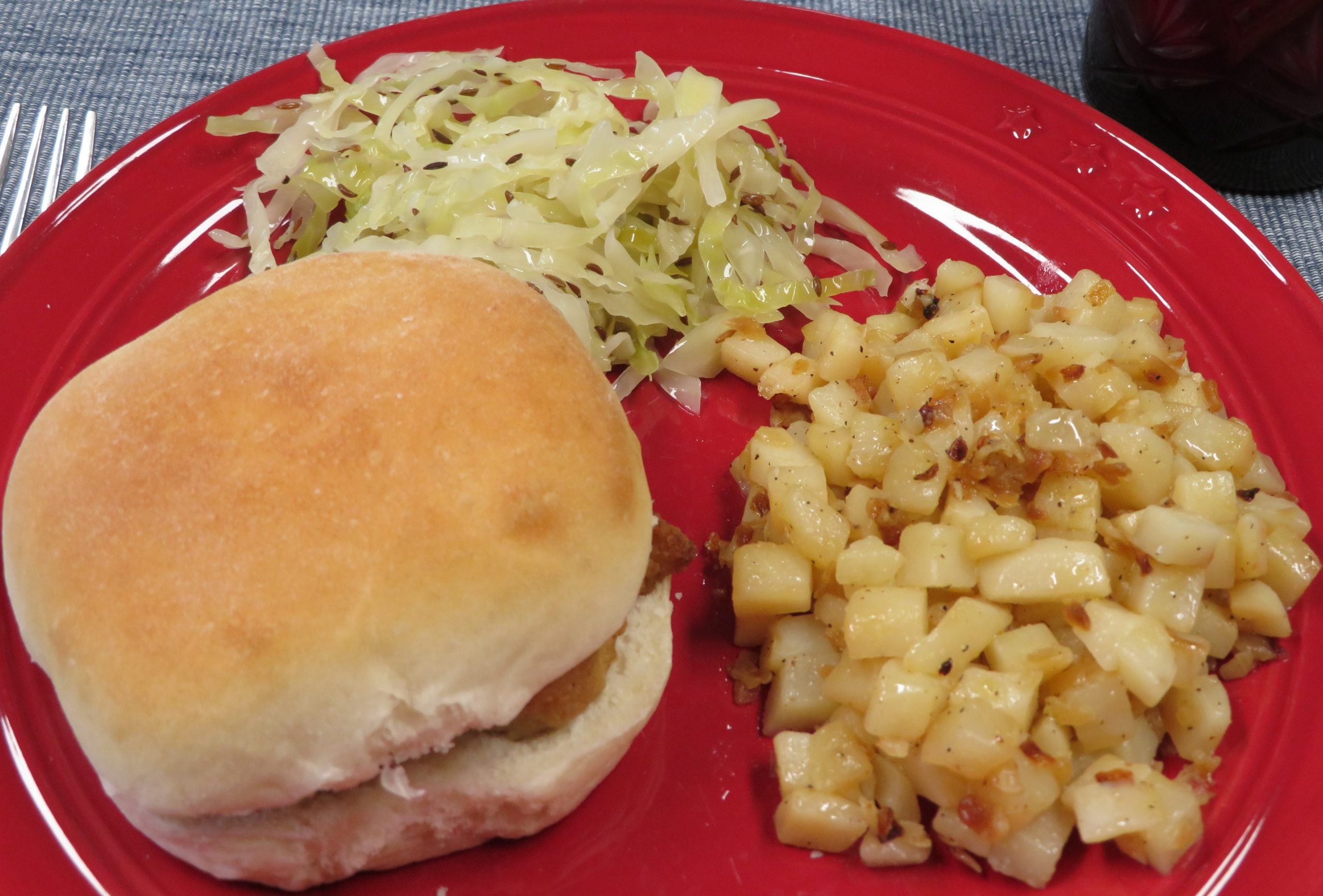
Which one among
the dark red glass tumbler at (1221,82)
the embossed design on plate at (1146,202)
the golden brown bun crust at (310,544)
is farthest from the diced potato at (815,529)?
the dark red glass tumbler at (1221,82)

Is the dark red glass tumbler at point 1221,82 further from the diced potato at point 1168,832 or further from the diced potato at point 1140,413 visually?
the diced potato at point 1168,832

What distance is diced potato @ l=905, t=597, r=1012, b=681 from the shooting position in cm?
199

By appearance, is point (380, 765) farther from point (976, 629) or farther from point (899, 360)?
point (899, 360)

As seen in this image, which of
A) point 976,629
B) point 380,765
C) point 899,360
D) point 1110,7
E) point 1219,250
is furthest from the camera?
point 1110,7

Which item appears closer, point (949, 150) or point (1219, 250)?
point (1219, 250)

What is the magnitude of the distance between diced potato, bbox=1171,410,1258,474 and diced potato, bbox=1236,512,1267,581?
0.61 feet

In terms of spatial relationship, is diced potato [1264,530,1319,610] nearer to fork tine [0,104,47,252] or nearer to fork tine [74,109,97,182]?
fork tine [0,104,47,252]

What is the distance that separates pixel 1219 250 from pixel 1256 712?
1429 mm

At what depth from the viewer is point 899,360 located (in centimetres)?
247

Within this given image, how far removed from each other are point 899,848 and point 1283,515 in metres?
1.20

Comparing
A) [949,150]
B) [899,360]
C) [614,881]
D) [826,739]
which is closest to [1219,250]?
[949,150]

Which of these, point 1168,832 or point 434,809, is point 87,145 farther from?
point 1168,832

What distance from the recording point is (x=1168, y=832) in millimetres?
1937

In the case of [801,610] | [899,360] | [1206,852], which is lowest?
[1206,852]
